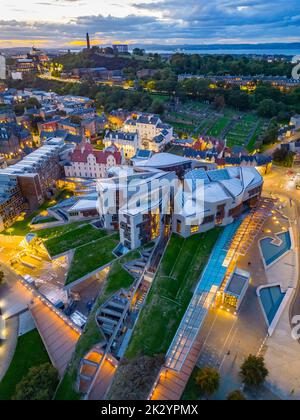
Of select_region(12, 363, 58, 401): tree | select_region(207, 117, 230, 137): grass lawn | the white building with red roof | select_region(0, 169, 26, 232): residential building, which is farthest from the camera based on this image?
select_region(207, 117, 230, 137): grass lawn

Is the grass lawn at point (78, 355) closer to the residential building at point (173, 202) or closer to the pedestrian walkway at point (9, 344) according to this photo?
the pedestrian walkway at point (9, 344)

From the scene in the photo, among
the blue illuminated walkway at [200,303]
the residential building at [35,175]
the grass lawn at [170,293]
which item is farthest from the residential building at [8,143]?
the blue illuminated walkway at [200,303]

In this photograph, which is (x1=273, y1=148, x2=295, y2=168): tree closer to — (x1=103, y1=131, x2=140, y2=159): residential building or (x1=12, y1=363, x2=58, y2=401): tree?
(x1=103, y1=131, x2=140, y2=159): residential building

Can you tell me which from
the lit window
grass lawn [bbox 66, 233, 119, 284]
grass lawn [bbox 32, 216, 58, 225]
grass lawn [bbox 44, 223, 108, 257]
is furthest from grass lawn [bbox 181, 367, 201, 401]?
grass lawn [bbox 32, 216, 58, 225]

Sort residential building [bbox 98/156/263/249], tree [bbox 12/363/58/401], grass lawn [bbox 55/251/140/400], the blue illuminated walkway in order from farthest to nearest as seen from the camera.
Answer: residential building [bbox 98/156/263/249]
the blue illuminated walkway
grass lawn [bbox 55/251/140/400]
tree [bbox 12/363/58/401]

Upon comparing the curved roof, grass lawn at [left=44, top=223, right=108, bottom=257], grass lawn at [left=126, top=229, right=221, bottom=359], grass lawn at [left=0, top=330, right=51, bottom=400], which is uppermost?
the curved roof

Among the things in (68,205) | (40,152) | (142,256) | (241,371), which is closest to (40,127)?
(40,152)
